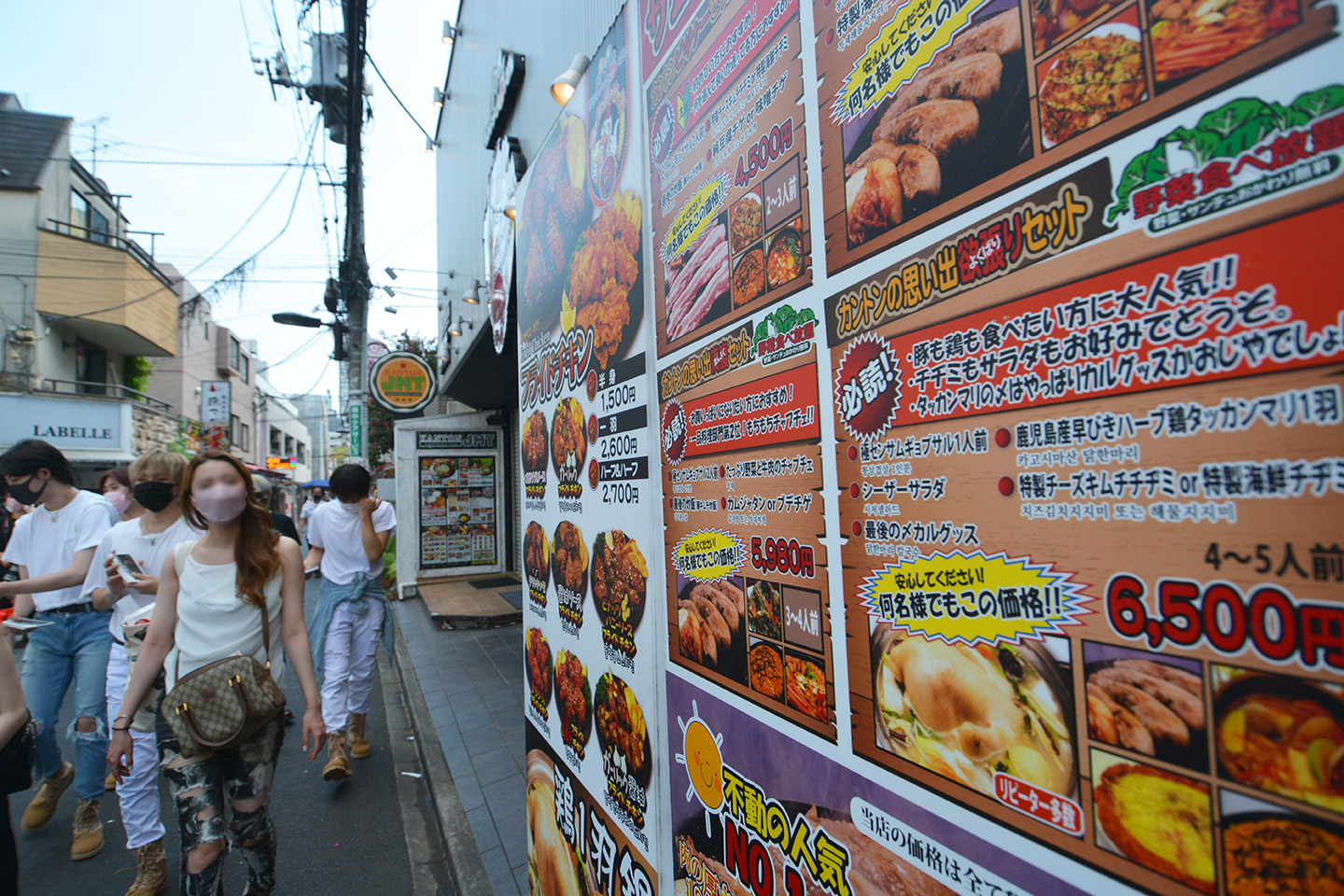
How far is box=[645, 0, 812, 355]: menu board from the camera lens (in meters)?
1.39

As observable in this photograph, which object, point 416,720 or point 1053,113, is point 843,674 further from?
point 416,720

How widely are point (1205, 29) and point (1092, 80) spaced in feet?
0.42

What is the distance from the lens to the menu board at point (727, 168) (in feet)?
4.57

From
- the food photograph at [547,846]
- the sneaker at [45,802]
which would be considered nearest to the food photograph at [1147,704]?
the food photograph at [547,846]

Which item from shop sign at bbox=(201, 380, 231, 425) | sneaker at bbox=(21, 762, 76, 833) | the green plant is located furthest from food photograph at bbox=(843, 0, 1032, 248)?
shop sign at bbox=(201, 380, 231, 425)

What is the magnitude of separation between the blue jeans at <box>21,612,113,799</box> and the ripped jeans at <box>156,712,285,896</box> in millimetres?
1647

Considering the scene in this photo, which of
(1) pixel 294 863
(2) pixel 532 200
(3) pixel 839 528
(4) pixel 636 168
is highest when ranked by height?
(2) pixel 532 200

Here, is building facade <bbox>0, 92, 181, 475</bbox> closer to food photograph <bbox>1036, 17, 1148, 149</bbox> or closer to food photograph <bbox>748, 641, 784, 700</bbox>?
food photograph <bbox>748, 641, 784, 700</bbox>

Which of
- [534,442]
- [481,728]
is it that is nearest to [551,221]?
[534,442]

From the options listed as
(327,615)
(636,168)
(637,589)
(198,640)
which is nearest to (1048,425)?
(637,589)

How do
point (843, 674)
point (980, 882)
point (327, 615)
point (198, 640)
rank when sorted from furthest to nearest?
1. point (327, 615)
2. point (198, 640)
3. point (843, 674)
4. point (980, 882)

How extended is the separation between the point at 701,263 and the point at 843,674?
1.12m

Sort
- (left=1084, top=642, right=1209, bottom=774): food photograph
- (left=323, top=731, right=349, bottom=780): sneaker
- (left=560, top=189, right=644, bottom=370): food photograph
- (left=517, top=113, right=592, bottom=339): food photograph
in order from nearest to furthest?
(left=1084, top=642, right=1209, bottom=774): food photograph
(left=560, top=189, right=644, bottom=370): food photograph
(left=517, top=113, right=592, bottom=339): food photograph
(left=323, top=731, right=349, bottom=780): sneaker

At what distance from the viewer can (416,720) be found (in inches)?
215
